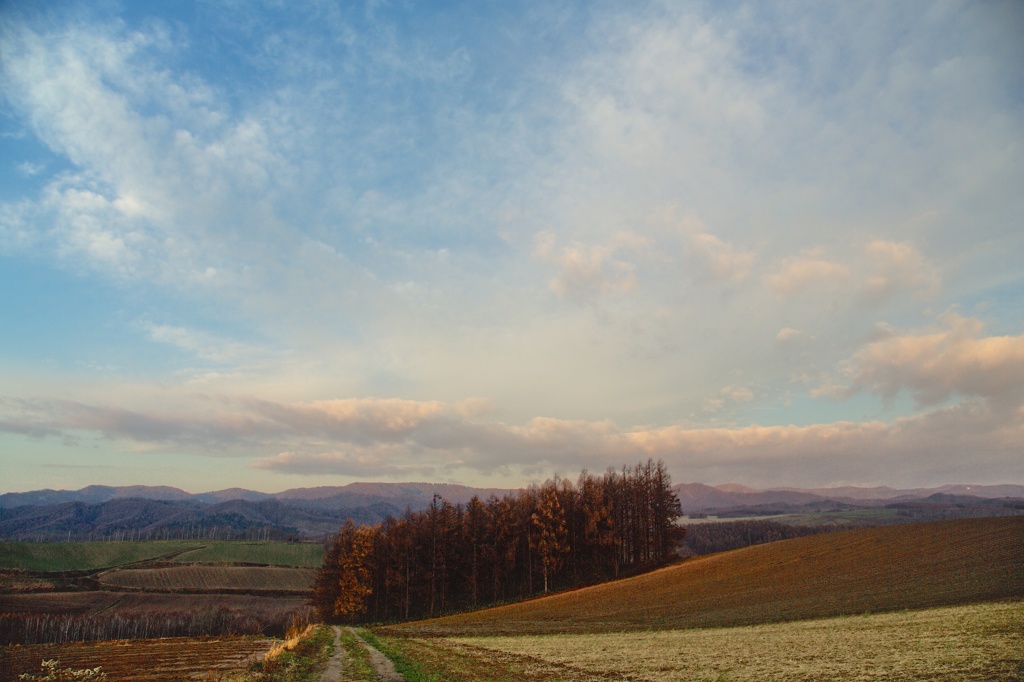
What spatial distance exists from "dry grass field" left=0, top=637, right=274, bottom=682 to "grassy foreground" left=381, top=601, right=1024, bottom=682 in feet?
33.8

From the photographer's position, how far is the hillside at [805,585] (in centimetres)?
4103

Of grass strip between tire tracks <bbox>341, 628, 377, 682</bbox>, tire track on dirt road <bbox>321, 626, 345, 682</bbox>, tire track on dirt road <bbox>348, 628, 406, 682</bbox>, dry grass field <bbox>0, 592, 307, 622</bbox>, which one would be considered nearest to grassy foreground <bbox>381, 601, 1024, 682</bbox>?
tire track on dirt road <bbox>348, 628, 406, 682</bbox>

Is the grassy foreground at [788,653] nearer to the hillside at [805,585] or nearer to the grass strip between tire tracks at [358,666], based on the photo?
the grass strip between tire tracks at [358,666]

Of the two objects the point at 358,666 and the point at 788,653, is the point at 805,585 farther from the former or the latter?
the point at 358,666

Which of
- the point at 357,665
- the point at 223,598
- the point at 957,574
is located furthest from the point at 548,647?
the point at 223,598

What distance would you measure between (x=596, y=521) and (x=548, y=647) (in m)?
63.4

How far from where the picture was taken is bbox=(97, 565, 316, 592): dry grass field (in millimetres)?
163500

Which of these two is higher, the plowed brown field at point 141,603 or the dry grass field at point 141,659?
the dry grass field at point 141,659

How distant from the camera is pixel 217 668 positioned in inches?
1057

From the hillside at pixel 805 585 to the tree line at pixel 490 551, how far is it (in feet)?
49.0

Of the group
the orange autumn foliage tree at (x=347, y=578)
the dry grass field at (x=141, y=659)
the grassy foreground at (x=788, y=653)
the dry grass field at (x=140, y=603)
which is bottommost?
the dry grass field at (x=140, y=603)

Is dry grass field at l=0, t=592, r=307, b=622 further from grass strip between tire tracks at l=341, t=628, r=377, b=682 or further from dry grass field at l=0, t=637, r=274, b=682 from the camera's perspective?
grass strip between tire tracks at l=341, t=628, r=377, b=682

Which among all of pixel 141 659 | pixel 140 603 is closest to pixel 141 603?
pixel 140 603

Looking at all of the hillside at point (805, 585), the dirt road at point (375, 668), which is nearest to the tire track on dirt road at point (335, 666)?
the dirt road at point (375, 668)
